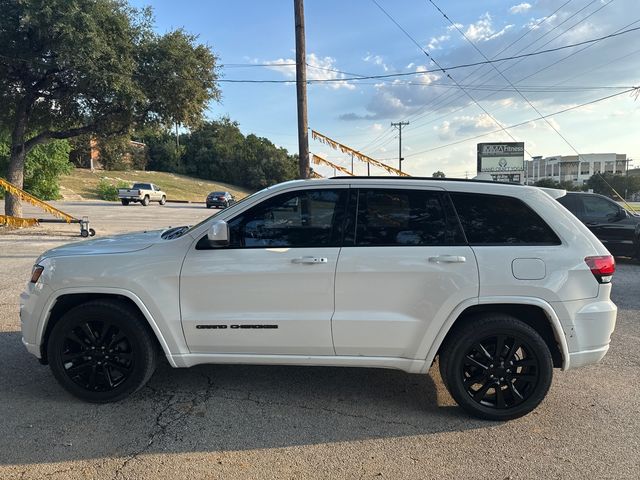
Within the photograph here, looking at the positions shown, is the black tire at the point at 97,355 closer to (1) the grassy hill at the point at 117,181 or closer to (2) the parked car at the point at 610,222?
(2) the parked car at the point at 610,222

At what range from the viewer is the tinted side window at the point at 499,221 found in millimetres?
3514

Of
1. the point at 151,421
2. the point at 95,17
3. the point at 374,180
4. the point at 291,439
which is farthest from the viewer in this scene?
the point at 95,17

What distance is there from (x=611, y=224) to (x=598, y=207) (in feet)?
1.55

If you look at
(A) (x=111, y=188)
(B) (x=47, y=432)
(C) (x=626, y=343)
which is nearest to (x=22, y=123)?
(B) (x=47, y=432)

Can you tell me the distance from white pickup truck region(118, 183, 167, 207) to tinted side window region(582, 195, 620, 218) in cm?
3549

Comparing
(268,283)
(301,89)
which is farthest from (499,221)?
(301,89)

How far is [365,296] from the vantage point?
11.4 ft

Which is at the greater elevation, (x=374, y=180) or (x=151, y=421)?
(x=374, y=180)

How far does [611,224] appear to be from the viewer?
35.1 feet

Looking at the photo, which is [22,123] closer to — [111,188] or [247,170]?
[111,188]

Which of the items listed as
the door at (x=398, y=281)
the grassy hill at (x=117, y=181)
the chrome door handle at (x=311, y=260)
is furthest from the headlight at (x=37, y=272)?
the grassy hill at (x=117, y=181)

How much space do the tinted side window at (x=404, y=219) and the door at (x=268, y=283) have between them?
0.64ft

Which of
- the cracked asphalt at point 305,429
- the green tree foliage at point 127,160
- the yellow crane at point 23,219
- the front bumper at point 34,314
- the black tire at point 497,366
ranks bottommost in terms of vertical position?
the cracked asphalt at point 305,429

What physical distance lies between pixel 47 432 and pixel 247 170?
3627 inches
